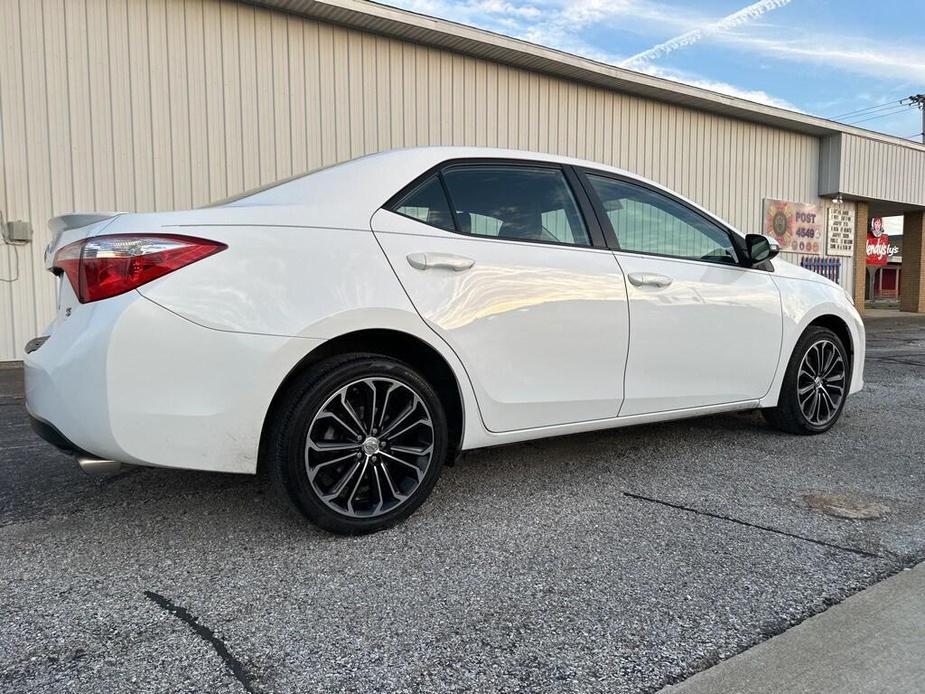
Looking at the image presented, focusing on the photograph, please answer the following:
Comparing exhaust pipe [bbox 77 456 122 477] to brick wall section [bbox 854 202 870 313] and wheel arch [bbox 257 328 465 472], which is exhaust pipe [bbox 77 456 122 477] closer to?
wheel arch [bbox 257 328 465 472]

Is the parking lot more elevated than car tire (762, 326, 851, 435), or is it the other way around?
car tire (762, 326, 851, 435)

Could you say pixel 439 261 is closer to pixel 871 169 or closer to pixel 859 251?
pixel 871 169

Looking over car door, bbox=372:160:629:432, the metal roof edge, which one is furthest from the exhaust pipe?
the metal roof edge

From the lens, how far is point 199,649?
5.90ft

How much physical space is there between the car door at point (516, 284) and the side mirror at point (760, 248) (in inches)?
42.7

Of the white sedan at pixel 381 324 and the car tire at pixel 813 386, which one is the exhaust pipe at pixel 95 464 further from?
the car tire at pixel 813 386

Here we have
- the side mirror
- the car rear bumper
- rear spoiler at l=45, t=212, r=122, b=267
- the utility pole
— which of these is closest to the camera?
the car rear bumper

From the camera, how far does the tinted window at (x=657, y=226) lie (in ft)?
11.1

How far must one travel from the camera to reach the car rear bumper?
217 centimetres

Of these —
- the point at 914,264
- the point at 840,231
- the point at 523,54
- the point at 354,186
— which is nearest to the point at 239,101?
the point at 523,54

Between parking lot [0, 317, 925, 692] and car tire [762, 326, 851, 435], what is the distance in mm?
484

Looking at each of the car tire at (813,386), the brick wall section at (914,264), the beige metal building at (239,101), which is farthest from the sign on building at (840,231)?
the car tire at (813,386)

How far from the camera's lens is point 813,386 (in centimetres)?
420

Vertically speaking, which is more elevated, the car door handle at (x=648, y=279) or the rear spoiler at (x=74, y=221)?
the rear spoiler at (x=74, y=221)
